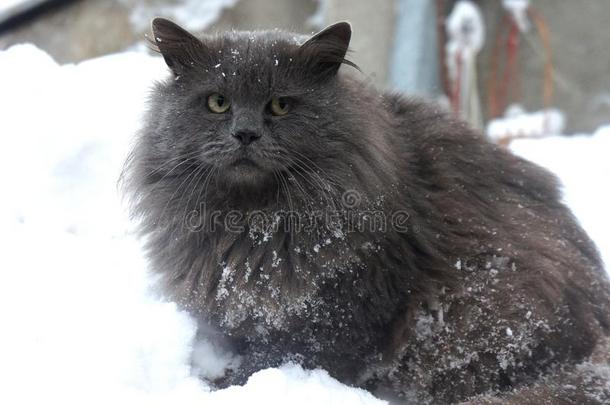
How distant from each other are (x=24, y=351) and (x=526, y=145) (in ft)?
→ 11.3

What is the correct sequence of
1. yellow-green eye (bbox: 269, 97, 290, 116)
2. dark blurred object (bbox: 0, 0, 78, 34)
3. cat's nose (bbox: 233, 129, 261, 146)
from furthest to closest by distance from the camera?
dark blurred object (bbox: 0, 0, 78, 34) < yellow-green eye (bbox: 269, 97, 290, 116) < cat's nose (bbox: 233, 129, 261, 146)

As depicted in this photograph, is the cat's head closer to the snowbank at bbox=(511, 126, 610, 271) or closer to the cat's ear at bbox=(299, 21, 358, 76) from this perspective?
the cat's ear at bbox=(299, 21, 358, 76)

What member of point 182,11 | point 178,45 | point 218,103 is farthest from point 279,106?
point 182,11

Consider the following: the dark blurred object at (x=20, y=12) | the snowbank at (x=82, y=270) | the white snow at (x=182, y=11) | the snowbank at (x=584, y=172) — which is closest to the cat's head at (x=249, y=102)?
the snowbank at (x=82, y=270)

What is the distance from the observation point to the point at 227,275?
2314 mm

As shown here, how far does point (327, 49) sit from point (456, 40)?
4492 millimetres

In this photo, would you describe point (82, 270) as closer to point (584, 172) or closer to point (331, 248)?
point (331, 248)

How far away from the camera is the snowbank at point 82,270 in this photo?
194 centimetres

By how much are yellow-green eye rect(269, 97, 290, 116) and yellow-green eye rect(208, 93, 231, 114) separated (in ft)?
0.49

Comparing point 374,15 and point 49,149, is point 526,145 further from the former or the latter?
point 49,149

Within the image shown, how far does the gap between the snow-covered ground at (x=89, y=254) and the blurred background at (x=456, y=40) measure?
229 cm

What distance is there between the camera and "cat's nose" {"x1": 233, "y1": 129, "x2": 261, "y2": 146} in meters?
2.15

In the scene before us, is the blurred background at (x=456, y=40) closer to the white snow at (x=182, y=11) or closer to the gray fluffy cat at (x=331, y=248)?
the white snow at (x=182, y=11)

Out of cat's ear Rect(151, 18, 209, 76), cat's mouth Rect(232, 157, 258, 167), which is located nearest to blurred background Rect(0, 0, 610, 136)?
cat's ear Rect(151, 18, 209, 76)
